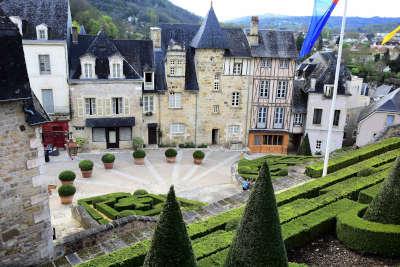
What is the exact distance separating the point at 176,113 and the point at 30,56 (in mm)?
12170

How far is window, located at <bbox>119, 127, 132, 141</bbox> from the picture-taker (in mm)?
33094

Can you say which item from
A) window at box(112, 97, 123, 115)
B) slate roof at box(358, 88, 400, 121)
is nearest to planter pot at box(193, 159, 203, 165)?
window at box(112, 97, 123, 115)

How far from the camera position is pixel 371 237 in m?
11.6

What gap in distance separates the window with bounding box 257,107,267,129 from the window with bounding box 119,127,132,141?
11.3 m

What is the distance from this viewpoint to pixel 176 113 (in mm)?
34125

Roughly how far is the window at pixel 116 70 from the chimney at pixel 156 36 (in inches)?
157

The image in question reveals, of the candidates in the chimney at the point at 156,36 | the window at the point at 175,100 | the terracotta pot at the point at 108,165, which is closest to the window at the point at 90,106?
the terracotta pot at the point at 108,165

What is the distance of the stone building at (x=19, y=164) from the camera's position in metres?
10.5

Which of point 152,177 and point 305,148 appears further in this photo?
point 305,148

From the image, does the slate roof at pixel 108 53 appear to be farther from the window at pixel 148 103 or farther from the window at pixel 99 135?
the window at pixel 99 135

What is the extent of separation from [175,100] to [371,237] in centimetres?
2403

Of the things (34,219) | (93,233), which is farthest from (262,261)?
(93,233)

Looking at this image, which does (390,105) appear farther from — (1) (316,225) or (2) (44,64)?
(2) (44,64)

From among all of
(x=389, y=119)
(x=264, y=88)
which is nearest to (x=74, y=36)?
(x=264, y=88)
